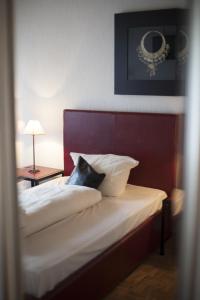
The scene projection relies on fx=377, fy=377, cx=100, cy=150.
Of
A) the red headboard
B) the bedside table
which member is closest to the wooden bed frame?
the red headboard

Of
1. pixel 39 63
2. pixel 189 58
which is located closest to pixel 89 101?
pixel 39 63

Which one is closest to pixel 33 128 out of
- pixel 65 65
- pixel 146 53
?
pixel 65 65

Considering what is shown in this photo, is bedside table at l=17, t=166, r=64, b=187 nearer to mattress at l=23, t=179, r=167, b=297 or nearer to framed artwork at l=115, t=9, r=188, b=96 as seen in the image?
mattress at l=23, t=179, r=167, b=297

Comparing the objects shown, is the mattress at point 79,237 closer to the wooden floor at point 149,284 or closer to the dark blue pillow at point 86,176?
the dark blue pillow at point 86,176

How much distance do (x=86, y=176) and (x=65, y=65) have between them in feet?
→ 3.92

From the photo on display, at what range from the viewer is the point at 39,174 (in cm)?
352

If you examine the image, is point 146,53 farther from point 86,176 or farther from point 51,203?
point 51,203

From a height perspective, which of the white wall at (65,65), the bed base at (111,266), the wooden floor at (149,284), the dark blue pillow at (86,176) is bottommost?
the wooden floor at (149,284)

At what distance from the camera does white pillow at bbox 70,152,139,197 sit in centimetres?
298

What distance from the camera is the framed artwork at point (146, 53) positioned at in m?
2.98

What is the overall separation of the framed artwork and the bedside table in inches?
38.5

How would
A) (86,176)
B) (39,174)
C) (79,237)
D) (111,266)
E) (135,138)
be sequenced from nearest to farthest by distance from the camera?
(79,237), (111,266), (86,176), (135,138), (39,174)

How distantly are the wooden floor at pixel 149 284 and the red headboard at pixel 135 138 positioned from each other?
646mm

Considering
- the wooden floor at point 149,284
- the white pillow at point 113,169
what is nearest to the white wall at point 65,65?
the white pillow at point 113,169
